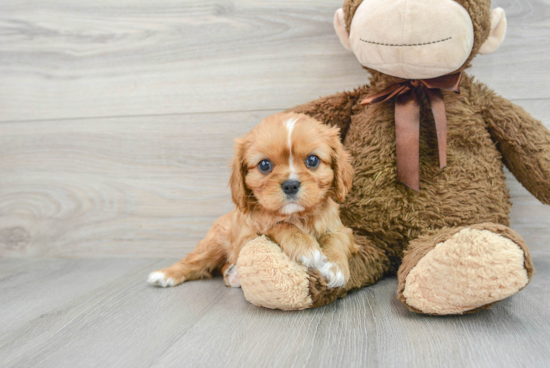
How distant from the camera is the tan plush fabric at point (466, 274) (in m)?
0.97

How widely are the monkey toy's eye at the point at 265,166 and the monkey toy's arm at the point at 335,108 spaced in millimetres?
421

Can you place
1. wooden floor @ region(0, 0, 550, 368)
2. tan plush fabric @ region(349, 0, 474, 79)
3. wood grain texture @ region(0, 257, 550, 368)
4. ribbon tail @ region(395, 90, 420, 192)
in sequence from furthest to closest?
wooden floor @ region(0, 0, 550, 368) < ribbon tail @ region(395, 90, 420, 192) < tan plush fabric @ region(349, 0, 474, 79) < wood grain texture @ region(0, 257, 550, 368)

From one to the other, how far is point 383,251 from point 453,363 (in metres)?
0.57

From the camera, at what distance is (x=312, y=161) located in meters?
1.18

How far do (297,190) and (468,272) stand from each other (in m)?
0.46

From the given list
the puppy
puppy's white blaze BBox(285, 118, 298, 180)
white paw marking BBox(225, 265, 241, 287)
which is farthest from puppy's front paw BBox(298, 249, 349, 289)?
white paw marking BBox(225, 265, 241, 287)

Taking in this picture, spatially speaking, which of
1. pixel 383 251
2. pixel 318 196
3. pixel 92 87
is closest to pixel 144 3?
pixel 92 87

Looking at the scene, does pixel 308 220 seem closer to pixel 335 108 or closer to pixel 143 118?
pixel 335 108

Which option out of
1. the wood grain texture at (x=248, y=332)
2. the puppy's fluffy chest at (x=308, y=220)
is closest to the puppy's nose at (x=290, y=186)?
the puppy's fluffy chest at (x=308, y=220)

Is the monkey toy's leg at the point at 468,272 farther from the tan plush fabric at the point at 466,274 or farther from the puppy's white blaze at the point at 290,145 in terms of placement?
the puppy's white blaze at the point at 290,145

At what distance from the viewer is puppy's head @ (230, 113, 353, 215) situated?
1.13 m

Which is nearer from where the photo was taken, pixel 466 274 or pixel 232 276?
pixel 466 274

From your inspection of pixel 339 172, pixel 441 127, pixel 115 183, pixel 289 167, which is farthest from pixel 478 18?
pixel 115 183

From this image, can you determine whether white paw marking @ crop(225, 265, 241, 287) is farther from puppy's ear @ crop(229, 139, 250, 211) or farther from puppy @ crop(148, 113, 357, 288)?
puppy's ear @ crop(229, 139, 250, 211)
